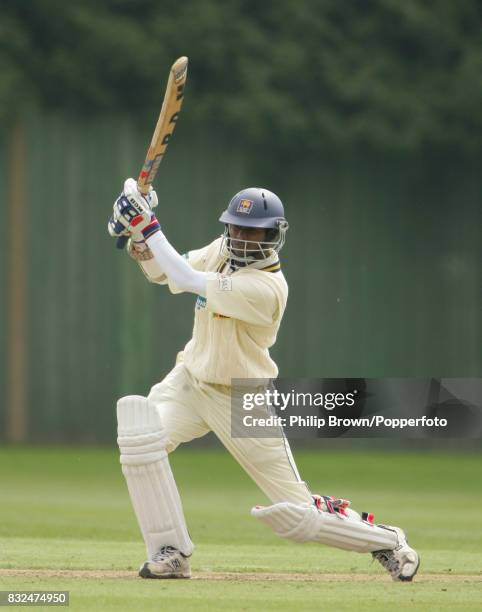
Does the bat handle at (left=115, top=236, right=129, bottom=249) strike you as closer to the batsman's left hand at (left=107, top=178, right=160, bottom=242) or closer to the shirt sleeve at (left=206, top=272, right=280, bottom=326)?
the batsman's left hand at (left=107, top=178, right=160, bottom=242)

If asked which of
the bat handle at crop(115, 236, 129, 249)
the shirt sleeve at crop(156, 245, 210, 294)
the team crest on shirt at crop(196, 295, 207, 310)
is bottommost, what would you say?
the team crest on shirt at crop(196, 295, 207, 310)

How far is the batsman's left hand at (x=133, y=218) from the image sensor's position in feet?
19.6

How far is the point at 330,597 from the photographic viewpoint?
18.2 ft

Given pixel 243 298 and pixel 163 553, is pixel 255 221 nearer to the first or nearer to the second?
pixel 243 298

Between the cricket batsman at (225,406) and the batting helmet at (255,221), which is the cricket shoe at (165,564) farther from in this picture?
the batting helmet at (255,221)

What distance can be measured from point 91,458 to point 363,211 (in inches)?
143

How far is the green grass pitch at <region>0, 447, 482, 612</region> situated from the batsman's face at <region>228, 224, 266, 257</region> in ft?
4.40

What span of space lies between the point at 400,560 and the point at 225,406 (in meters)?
0.96

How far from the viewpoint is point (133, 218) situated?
5984 millimetres

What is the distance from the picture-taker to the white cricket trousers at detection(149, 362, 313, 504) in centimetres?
597

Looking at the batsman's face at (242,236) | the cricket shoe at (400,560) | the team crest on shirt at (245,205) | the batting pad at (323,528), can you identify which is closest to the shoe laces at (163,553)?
the batting pad at (323,528)

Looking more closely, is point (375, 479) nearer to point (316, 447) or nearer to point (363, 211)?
point (316, 447)

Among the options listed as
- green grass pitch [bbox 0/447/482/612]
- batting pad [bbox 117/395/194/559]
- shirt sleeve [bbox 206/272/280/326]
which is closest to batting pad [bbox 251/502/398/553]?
green grass pitch [bbox 0/447/482/612]

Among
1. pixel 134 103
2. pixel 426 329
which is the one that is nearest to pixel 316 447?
pixel 426 329
